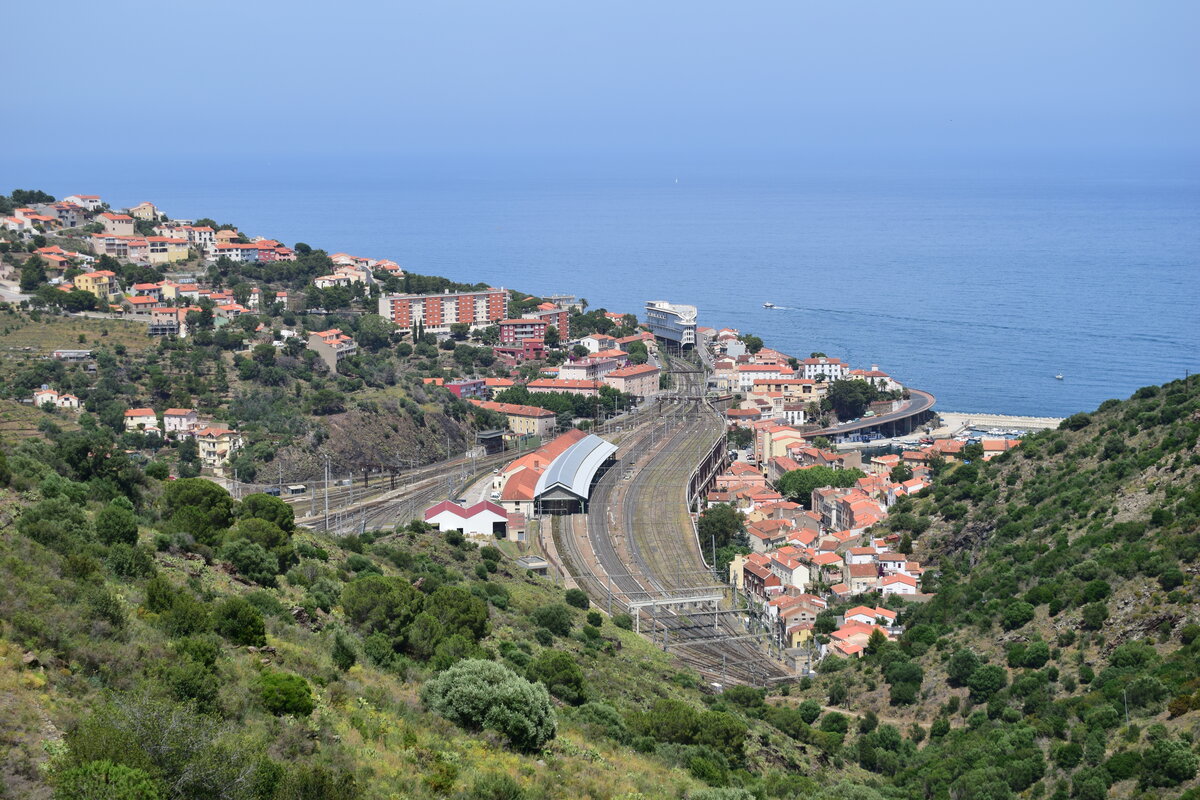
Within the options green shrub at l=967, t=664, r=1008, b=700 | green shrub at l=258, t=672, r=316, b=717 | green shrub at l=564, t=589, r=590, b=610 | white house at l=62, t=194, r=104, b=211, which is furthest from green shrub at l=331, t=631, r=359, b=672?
white house at l=62, t=194, r=104, b=211

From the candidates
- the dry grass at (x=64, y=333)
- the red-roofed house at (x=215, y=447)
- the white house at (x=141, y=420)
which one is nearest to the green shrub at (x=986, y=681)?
the red-roofed house at (x=215, y=447)

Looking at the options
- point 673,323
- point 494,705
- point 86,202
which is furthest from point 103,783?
point 86,202

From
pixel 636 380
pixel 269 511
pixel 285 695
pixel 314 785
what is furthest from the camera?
pixel 636 380

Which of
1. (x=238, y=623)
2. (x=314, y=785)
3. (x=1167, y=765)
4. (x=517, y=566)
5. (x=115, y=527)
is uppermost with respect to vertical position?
(x=115, y=527)

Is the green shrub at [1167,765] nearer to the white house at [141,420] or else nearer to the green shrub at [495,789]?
the green shrub at [495,789]

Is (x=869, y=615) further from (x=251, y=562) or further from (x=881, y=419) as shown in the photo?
(x=881, y=419)

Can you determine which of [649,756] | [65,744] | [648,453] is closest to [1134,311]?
[648,453]

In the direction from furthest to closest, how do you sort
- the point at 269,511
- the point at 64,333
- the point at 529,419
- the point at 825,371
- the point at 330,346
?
the point at 825,371, the point at 330,346, the point at 529,419, the point at 64,333, the point at 269,511
